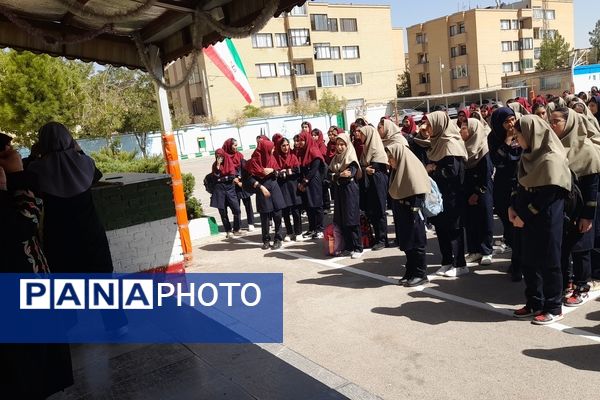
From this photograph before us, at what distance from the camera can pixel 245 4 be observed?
14.7ft

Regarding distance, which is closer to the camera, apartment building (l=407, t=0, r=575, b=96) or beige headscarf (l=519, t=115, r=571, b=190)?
beige headscarf (l=519, t=115, r=571, b=190)

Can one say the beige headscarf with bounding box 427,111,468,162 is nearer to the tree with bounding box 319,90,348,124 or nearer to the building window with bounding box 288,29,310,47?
the tree with bounding box 319,90,348,124

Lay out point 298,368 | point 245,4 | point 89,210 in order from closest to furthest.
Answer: point 298,368
point 89,210
point 245,4

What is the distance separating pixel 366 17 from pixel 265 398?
50502mm

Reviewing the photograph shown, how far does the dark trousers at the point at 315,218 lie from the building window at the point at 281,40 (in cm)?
3856

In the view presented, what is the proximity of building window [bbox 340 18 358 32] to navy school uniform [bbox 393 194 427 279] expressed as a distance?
45.9 m

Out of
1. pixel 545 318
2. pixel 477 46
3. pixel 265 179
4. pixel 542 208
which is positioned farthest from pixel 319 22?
pixel 545 318

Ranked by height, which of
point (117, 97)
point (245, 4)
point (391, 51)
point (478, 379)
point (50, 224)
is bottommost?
point (478, 379)

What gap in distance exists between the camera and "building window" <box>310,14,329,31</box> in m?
46.0

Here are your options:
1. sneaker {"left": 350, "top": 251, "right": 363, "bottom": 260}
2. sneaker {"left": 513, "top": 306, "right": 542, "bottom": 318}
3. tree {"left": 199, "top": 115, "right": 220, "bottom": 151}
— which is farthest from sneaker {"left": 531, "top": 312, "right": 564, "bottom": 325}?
tree {"left": 199, "top": 115, "right": 220, "bottom": 151}

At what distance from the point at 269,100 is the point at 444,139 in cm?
4078

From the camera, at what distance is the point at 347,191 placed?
6.90m

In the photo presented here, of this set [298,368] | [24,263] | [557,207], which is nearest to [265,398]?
[298,368]

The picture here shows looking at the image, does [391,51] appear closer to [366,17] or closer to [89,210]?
[366,17]
